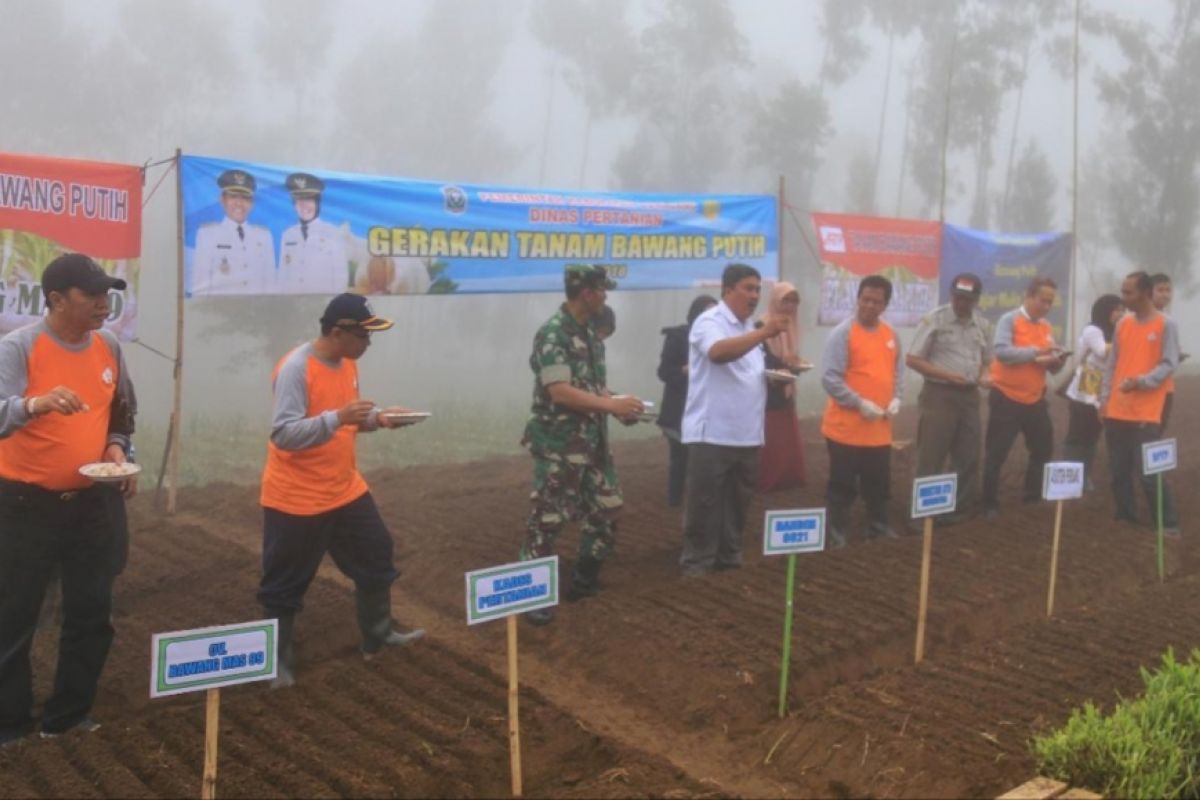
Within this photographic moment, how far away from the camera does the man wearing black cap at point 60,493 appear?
3615mm

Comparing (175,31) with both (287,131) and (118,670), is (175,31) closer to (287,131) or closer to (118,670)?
(287,131)

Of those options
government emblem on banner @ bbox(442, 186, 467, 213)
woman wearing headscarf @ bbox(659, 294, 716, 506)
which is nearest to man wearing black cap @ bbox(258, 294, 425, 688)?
woman wearing headscarf @ bbox(659, 294, 716, 506)

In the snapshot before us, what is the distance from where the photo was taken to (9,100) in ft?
101

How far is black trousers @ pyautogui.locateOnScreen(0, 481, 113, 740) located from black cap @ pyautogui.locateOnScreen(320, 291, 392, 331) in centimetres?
106

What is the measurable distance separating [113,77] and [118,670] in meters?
32.6

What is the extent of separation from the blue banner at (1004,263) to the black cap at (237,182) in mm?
7408

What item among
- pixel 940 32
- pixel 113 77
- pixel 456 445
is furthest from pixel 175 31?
pixel 456 445

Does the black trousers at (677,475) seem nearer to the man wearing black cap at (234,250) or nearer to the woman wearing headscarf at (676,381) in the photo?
the woman wearing headscarf at (676,381)

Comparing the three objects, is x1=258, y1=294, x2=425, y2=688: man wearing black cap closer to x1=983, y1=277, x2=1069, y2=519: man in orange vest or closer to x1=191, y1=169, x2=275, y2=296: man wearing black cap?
x1=191, y1=169, x2=275, y2=296: man wearing black cap

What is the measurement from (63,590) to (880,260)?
A: 876 centimetres

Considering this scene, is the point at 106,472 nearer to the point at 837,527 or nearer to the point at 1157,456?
the point at 837,527

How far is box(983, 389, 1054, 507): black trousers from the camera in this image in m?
7.71

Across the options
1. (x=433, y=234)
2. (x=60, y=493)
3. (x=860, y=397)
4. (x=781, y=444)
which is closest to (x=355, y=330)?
(x=60, y=493)

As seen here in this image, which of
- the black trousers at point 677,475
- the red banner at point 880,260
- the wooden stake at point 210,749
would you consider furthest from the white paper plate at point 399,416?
the red banner at point 880,260
